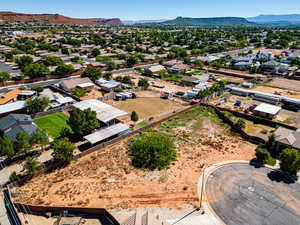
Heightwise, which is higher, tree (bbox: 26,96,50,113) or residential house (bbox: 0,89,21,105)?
tree (bbox: 26,96,50,113)

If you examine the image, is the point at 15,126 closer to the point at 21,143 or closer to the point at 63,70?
the point at 21,143

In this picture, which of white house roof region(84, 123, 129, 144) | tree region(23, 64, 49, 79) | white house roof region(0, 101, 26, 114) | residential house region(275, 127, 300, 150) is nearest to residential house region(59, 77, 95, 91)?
tree region(23, 64, 49, 79)

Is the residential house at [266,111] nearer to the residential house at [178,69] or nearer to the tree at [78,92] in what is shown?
the residential house at [178,69]

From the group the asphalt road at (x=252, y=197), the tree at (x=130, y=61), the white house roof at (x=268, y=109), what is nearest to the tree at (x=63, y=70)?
the tree at (x=130, y=61)

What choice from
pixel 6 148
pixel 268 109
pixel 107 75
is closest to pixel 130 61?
pixel 107 75

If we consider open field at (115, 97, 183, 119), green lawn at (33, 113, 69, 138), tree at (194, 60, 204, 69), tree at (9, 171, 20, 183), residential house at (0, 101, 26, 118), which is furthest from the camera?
tree at (194, 60, 204, 69)

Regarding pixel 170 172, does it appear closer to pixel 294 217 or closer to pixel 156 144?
pixel 156 144

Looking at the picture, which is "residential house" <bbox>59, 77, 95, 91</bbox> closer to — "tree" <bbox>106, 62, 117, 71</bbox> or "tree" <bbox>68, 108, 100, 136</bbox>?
"tree" <bbox>106, 62, 117, 71</bbox>
